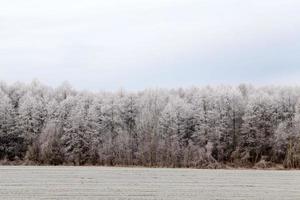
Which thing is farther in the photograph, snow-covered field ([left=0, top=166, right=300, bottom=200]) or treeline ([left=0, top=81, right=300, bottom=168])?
treeline ([left=0, top=81, right=300, bottom=168])

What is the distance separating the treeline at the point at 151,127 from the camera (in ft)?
265

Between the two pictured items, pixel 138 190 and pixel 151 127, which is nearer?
pixel 138 190

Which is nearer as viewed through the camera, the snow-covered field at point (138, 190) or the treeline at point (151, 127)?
the snow-covered field at point (138, 190)

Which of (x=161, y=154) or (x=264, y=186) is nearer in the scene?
(x=264, y=186)

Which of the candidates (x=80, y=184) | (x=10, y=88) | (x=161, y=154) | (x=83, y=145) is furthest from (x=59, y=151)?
(x=80, y=184)

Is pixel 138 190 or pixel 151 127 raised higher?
pixel 151 127

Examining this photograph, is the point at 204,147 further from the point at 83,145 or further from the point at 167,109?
the point at 83,145

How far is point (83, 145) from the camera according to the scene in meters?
86.1

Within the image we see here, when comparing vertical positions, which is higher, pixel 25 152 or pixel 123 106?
pixel 123 106

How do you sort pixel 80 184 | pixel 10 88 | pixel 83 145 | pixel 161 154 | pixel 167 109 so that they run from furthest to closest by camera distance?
pixel 10 88 → pixel 167 109 → pixel 83 145 → pixel 161 154 → pixel 80 184

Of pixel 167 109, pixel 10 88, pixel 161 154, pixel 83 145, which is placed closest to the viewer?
pixel 161 154

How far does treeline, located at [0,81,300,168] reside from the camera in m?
80.8

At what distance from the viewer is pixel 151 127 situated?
91000 millimetres

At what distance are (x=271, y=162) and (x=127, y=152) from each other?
21994 mm
